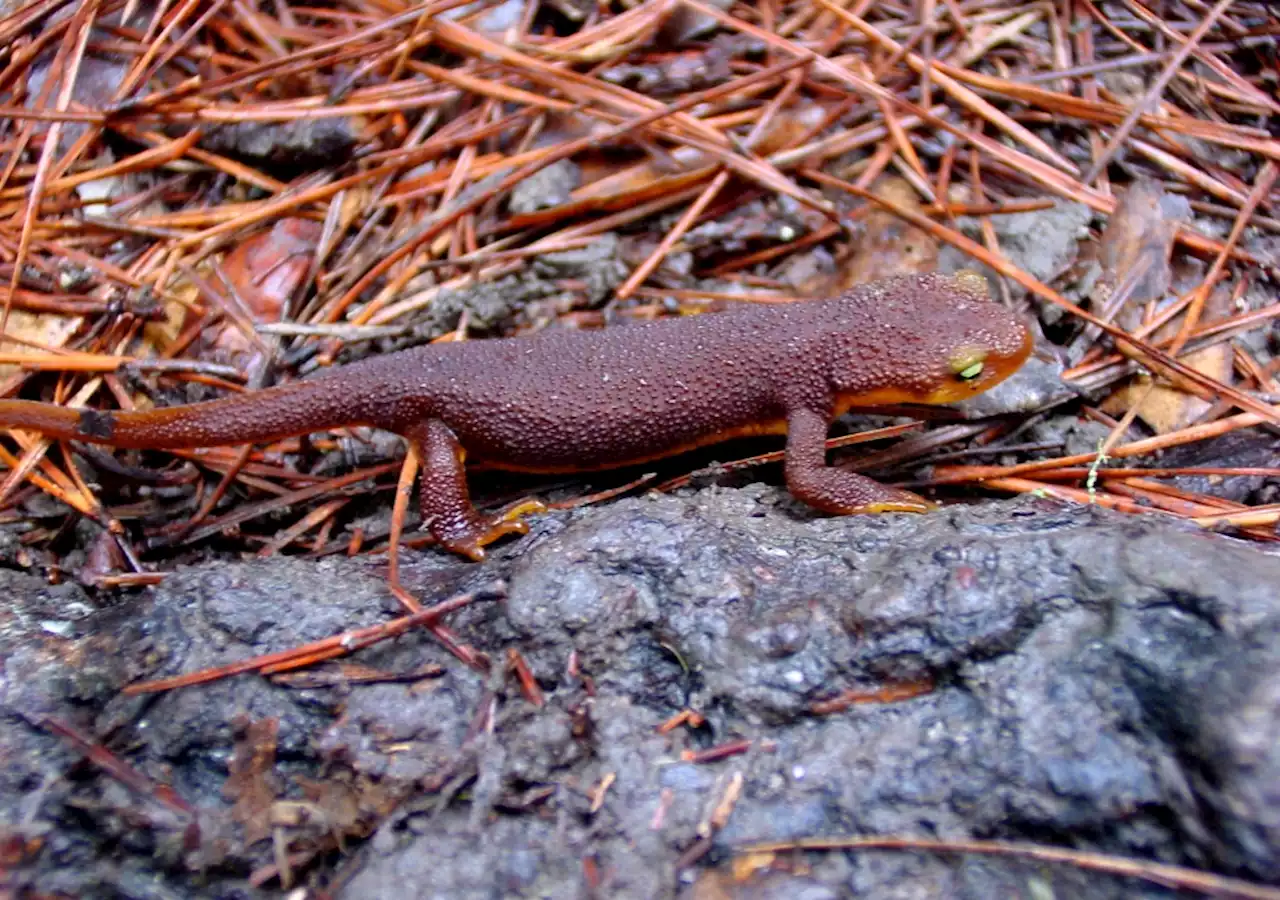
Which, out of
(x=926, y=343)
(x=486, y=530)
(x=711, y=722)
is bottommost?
(x=486, y=530)

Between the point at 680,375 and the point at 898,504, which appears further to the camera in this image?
the point at 680,375

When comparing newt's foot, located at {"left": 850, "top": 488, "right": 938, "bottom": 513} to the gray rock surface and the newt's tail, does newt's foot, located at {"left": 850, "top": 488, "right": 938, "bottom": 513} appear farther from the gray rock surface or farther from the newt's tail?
the newt's tail

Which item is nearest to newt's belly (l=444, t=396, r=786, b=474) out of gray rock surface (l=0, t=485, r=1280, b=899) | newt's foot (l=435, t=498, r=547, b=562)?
newt's foot (l=435, t=498, r=547, b=562)

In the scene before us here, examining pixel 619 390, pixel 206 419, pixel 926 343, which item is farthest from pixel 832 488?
pixel 206 419

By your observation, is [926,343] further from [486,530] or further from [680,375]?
[486,530]

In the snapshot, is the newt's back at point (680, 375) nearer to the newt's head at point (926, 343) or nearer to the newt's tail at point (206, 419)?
the newt's head at point (926, 343)

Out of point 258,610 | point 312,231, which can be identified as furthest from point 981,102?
point 258,610

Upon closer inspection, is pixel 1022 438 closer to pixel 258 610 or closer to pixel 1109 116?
pixel 1109 116
